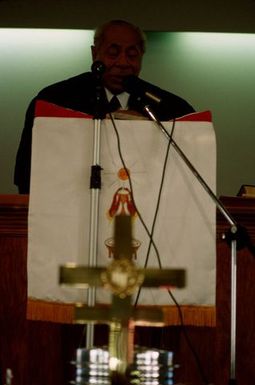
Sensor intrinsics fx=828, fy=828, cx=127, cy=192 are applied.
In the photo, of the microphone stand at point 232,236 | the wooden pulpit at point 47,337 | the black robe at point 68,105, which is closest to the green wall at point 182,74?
the black robe at point 68,105

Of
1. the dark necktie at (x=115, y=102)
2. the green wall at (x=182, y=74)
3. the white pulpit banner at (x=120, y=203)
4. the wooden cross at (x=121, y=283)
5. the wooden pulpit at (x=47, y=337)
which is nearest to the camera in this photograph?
the wooden cross at (x=121, y=283)

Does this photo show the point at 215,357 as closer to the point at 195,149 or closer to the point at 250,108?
the point at 195,149

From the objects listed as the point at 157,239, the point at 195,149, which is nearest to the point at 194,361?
the point at 157,239

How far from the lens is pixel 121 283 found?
126 cm

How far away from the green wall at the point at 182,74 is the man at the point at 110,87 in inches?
56.4

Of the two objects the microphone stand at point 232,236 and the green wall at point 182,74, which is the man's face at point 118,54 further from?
the green wall at point 182,74

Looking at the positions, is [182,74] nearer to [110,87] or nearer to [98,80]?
[110,87]

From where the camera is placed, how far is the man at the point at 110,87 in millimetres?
3211

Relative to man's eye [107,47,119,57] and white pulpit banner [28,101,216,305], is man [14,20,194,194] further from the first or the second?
white pulpit banner [28,101,216,305]

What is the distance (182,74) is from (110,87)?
1.93 m

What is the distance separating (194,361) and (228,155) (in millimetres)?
2565

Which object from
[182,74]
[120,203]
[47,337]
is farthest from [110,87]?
[182,74]

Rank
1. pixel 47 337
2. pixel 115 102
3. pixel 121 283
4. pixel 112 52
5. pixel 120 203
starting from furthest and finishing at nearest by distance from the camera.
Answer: pixel 112 52 < pixel 115 102 < pixel 47 337 < pixel 120 203 < pixel 121 283

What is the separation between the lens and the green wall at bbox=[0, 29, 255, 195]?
509 centimetres
